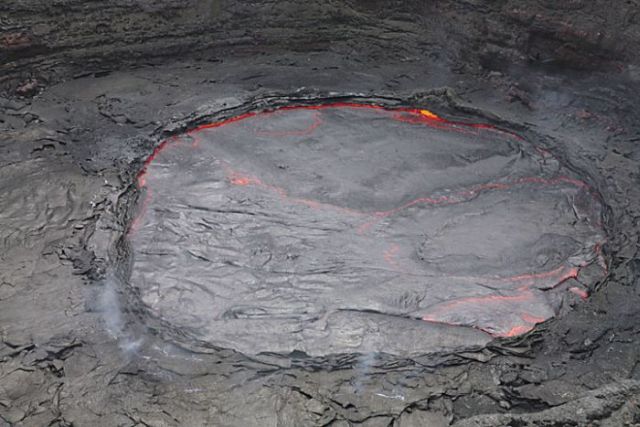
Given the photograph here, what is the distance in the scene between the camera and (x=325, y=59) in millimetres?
7996

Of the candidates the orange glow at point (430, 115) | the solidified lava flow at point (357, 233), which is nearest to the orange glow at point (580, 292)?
the solidified lava flow at point (357, 233)

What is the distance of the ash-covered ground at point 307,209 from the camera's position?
159 inches

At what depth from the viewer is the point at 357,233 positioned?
5488 mm

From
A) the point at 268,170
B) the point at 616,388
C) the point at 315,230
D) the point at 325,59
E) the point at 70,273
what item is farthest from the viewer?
the point at 325,59

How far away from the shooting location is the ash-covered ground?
13.2 feet

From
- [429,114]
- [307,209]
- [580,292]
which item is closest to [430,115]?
[429,114]

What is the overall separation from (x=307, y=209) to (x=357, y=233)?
0.58 m

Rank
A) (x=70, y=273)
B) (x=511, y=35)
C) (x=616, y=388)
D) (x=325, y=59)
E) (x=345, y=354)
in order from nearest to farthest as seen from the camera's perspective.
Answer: (x=616, y=388) < (x=345, y=354) < (x=70, y=273) < (x=511, y=35) < (x=325, y=59)

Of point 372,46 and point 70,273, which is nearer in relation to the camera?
point 70,273

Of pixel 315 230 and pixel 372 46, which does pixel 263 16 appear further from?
pixel 315 230

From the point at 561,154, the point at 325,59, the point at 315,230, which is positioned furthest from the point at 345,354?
the point at 325,59

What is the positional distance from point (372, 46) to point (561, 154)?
3063mm

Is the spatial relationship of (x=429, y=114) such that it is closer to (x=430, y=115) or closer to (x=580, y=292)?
(x=430, y=115)

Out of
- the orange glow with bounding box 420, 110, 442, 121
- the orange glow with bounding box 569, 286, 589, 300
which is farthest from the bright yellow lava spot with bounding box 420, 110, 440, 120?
the orange glow with bounding box 569, 286, 589, 300
